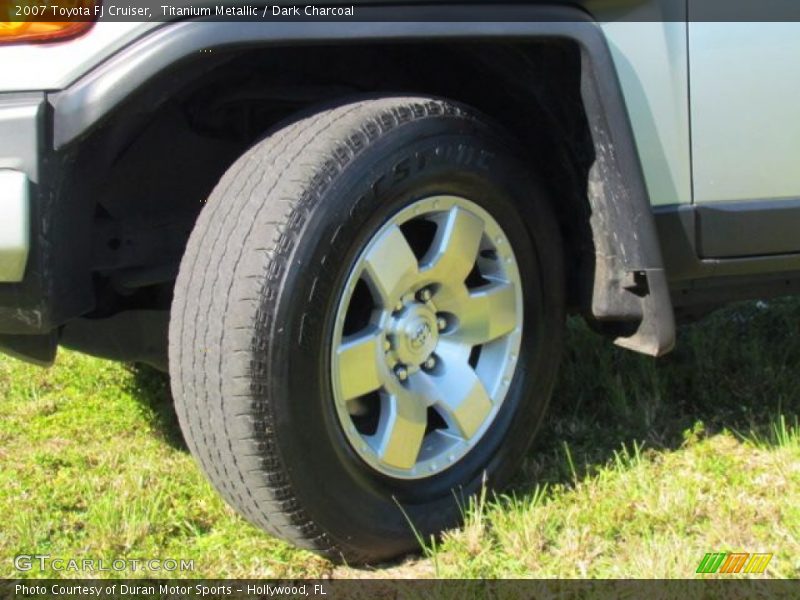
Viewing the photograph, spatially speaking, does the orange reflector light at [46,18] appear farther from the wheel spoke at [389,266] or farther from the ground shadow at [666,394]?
the ground shadow at [666,394]

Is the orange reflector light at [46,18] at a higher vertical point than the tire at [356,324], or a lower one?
higher

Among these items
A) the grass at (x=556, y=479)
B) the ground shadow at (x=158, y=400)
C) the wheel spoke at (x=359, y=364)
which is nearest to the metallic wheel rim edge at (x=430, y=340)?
the wheel spoke at (x=359, y=364)

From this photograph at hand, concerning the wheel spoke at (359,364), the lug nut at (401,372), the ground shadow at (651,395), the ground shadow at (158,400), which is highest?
the wheel spoke at (359,364)

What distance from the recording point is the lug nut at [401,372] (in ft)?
7.93

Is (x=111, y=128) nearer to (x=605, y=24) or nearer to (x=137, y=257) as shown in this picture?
(x=137, y=257)

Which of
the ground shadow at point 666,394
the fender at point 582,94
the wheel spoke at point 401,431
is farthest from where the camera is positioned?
the ground shadow at point 666,394

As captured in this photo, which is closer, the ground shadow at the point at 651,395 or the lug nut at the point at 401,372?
the lug nut at the point at 401,372

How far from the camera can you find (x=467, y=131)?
2.40m

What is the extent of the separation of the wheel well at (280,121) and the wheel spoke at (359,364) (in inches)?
21.6

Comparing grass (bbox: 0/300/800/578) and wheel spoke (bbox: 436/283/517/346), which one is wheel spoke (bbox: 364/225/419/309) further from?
grass (bbox: 0/300/800/578)

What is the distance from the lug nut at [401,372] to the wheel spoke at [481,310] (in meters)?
0.19

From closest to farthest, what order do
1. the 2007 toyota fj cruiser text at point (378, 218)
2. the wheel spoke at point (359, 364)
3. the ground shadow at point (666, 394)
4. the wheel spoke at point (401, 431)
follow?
the 2007 toyota fj cruiser text at point (378, 218), the wheel spoke at point (359, 364), the wheel spoke at point (401, 431), the ground shadow at point (666, 394)

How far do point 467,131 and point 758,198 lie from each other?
88 cm

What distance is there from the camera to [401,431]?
2377 mm
